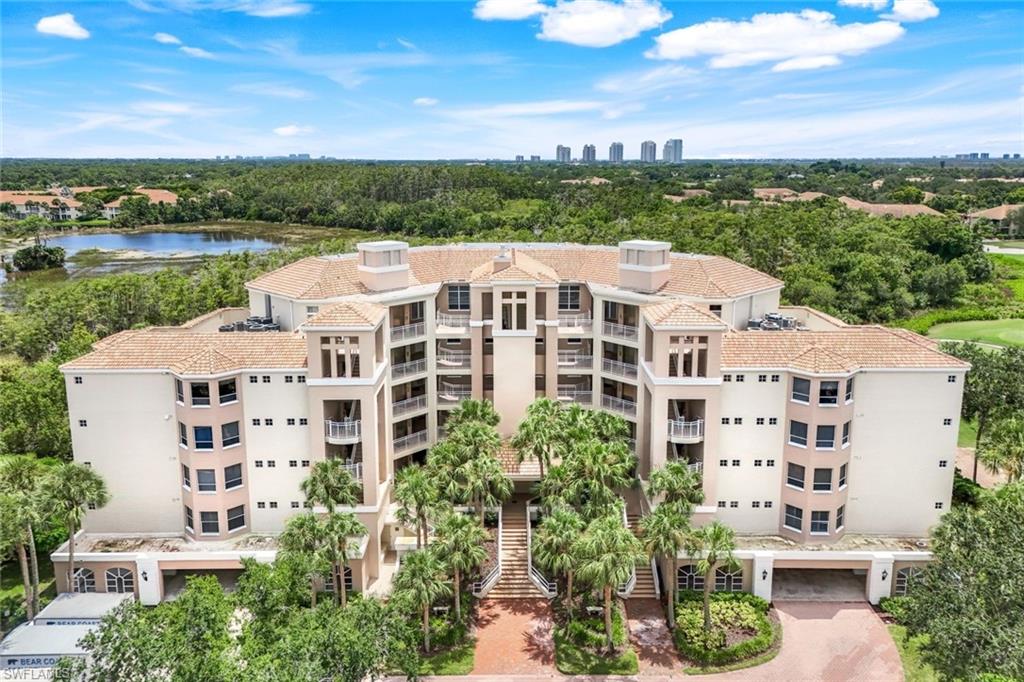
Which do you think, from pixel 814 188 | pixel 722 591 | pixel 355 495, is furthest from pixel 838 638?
pixel 814 188

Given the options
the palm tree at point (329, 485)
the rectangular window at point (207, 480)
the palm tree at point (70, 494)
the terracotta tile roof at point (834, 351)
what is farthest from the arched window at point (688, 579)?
the palm tree at point (70, 494)

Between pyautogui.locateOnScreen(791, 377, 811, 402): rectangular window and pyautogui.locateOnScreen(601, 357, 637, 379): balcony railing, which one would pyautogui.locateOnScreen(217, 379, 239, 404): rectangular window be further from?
pyautogui.locateOnScreen(791, 377, 811, 402): rectangular window

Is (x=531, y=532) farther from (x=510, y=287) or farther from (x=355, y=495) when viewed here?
(x=510, y=287)

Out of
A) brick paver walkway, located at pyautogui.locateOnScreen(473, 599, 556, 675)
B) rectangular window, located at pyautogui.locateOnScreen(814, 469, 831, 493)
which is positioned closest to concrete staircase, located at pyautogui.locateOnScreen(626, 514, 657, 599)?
brick paver walkway, located at pyautogui.locateOnScreen(473, 599, 556, 675)

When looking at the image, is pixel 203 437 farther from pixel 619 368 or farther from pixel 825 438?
pixel 825 438

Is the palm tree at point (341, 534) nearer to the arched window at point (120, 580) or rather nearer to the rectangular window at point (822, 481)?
the arched window at point (120, 580)

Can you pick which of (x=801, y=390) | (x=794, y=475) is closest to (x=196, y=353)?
(x=801, y=390)
